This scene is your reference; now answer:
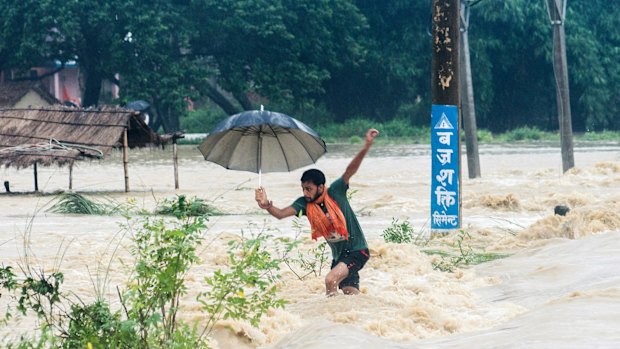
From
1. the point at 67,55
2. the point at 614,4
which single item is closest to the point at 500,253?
the point at 67,55

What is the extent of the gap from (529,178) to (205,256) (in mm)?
16033

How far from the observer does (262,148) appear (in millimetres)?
13203

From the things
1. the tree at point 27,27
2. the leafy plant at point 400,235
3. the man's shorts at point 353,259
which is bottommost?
the leafy plant at point 400,235

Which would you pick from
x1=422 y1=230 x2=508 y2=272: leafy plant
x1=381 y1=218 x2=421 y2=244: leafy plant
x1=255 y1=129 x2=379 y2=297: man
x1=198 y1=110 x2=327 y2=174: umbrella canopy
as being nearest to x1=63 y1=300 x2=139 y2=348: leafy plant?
x1=255 y1=129 x2=379 y2=297: man

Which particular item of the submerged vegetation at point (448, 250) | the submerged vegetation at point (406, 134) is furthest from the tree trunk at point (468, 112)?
the submerged vegetation at point (406, 134)

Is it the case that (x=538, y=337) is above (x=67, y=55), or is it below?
below

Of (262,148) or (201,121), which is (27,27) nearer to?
(201,121)

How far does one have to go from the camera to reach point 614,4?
195 ft

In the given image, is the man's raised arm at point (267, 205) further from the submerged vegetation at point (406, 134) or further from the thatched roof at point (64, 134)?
the submerged vegetation at point (406, 134)

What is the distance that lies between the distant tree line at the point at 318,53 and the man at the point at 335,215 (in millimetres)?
39120

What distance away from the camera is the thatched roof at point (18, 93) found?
59.6 meters

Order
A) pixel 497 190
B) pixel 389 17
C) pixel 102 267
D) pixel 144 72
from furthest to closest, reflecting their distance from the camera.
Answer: pixel 389 17 < pixel 144 72 < pixel 497 190 < pixel 102 267

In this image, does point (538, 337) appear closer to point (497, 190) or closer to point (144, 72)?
point (497, 190)

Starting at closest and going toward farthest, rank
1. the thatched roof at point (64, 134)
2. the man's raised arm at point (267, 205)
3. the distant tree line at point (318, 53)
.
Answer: the man's raised arm at point (267, 205) → the thatched roof at point (64, 134) → the distant tree line at point (318, 53)
